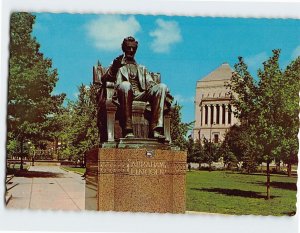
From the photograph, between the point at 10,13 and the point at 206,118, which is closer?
the point at 10,13

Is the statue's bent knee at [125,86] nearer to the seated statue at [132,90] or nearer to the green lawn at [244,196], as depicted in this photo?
the seated statue at [132,90]

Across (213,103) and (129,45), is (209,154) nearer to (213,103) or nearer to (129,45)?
(213,103)

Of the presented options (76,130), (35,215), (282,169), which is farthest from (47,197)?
(76,130)

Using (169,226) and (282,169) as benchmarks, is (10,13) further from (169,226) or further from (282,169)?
(282,169)

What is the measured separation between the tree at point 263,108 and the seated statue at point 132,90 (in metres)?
2.90

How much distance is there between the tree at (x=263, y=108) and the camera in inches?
455

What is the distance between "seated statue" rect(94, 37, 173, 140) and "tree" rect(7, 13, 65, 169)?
2104 millimetres

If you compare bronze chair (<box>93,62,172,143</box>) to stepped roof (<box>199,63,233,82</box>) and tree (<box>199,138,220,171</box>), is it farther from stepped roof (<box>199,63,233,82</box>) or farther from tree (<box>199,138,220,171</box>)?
tree (<box>199,138,220,171</box>)

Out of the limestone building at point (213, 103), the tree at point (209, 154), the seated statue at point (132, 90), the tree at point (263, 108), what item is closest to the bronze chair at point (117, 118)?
the seated statue at point (132, 90)

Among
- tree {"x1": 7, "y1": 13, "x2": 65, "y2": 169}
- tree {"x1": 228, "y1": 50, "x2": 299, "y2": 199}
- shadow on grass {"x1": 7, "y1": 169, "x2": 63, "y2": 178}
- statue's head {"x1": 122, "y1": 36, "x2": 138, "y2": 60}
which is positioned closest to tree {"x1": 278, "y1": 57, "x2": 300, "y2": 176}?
tree {"x1": 228, "y1": 50, "x2": 299, "y2": 199}

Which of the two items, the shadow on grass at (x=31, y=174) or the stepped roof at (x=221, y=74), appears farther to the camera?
the stepped roof at (x=221, y=74)

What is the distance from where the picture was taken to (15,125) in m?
10.7

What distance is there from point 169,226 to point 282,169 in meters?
3.40

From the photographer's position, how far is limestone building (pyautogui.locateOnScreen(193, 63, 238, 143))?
12.2 meters
